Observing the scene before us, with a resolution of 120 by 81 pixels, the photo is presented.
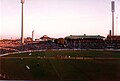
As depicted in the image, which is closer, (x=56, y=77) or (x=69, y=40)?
(x=56, y=77)

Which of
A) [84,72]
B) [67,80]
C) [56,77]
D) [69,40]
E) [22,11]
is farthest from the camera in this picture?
[69,40]

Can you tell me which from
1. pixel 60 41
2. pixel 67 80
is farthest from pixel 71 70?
pixel 60 41

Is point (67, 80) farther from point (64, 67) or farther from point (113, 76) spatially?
point (64, 67)

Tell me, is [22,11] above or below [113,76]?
above

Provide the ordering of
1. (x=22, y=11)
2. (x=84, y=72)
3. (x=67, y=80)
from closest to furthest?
1. (x=67, y=80)
2. (x=84, y=72)
3. (x=22, y=11)

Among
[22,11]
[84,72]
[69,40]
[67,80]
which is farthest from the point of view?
[69,40]

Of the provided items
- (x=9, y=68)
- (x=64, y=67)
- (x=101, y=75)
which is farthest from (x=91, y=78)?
(x=9, y=68)

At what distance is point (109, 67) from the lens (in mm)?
39031

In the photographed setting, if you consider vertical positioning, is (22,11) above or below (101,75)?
above

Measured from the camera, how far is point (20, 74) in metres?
32.3

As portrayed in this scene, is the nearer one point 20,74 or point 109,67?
point 20,74

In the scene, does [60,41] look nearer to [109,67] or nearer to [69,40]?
[69,40]

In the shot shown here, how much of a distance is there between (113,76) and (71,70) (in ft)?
22.3

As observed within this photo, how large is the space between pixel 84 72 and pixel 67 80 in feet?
22.2
